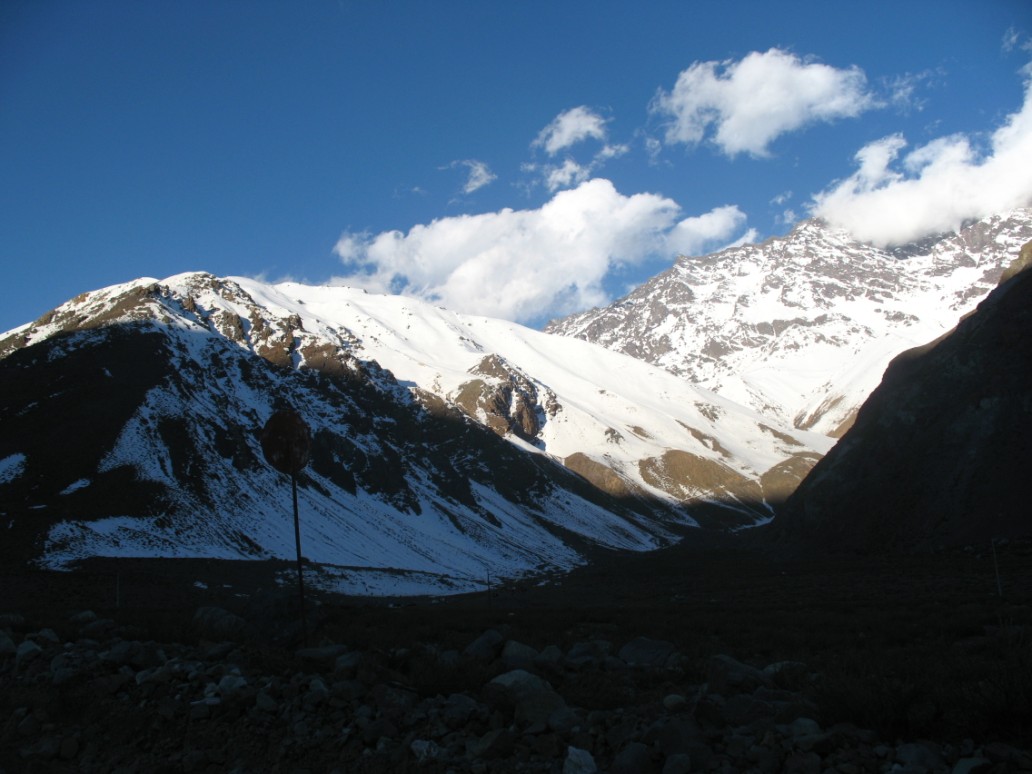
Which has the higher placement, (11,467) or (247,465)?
(11,467)

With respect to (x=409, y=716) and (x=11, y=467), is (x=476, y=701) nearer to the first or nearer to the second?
(x=409, y=716)

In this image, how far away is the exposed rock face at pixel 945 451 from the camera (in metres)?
55.0

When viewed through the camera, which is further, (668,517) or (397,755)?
(668,517)

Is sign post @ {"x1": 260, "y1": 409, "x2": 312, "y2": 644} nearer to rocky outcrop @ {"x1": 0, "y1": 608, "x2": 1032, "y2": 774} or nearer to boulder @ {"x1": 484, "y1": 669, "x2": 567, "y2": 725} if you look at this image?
rocky outcrop @ {"x1": 0, "y1": 608, "x2": 1032, "y2": 774}

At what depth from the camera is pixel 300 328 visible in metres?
191

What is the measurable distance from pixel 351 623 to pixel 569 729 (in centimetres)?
1121

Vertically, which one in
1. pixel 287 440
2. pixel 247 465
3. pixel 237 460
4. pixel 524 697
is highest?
pixel 287 440

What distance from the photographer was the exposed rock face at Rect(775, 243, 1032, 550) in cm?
5503

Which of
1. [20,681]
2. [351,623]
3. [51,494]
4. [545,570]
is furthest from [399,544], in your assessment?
[20,681]

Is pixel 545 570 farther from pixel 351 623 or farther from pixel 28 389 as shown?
pixel 351 623

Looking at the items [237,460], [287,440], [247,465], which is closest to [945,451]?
[287,440]

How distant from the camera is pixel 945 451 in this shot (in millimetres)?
61438

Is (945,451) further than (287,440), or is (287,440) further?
(945,451)

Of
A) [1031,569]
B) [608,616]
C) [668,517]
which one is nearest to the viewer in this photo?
[608,616]
